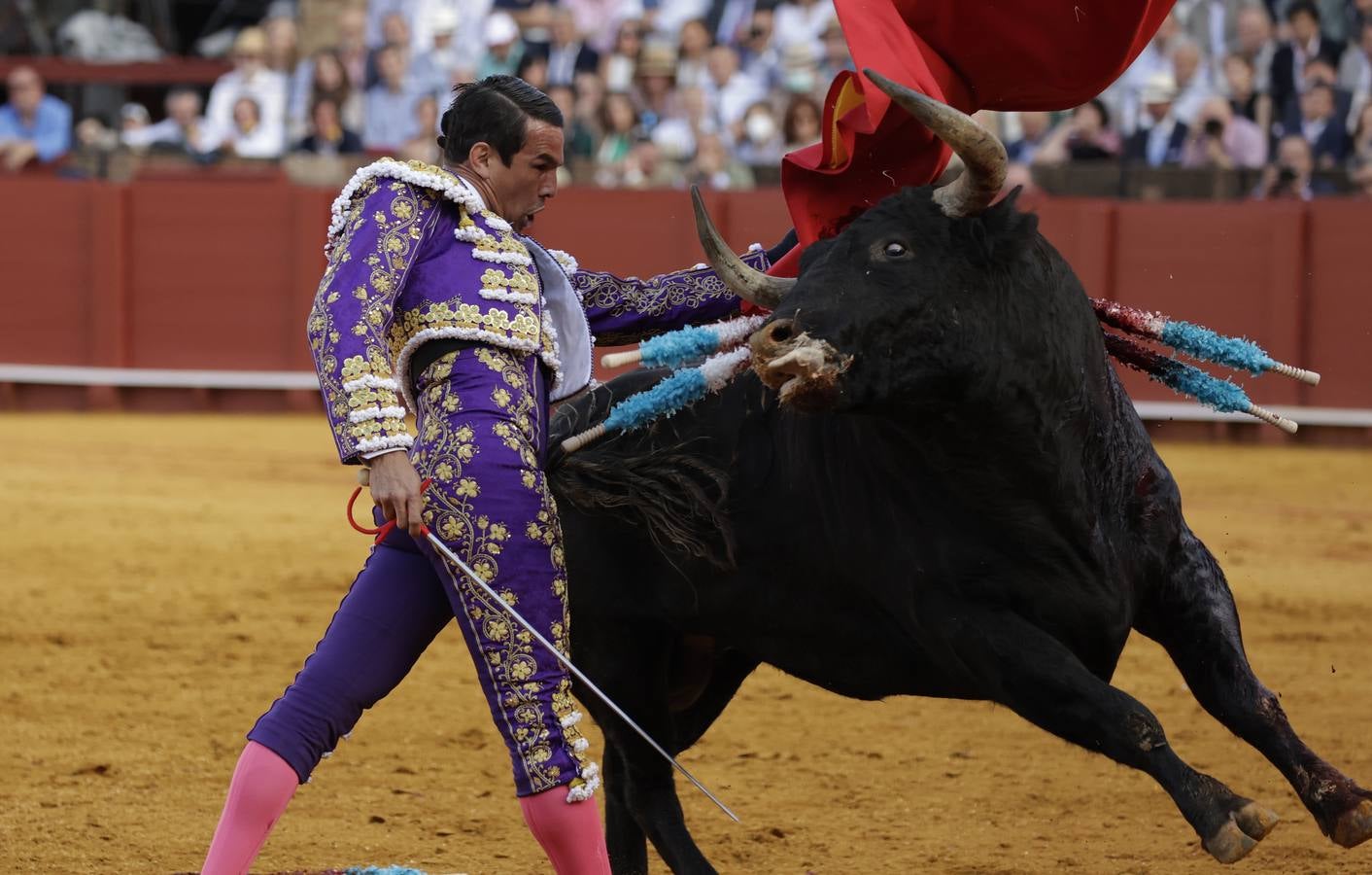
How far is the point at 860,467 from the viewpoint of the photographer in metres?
2.92

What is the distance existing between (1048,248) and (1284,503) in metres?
5.62

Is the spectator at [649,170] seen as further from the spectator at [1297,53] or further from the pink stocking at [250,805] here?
the pink stocking at [250,805]

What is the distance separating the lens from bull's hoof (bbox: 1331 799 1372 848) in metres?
2.71

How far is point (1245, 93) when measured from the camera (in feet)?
30.8

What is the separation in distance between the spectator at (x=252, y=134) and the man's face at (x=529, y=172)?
8.97m

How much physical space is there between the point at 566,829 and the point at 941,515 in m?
0.69

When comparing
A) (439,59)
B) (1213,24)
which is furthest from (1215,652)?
(439,59)

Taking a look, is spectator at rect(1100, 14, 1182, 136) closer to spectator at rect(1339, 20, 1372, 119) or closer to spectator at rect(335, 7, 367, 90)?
spectator at rect(1339, 20, 1372, 119)

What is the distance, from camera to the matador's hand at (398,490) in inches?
98.0

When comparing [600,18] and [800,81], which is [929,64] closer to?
[800,81]

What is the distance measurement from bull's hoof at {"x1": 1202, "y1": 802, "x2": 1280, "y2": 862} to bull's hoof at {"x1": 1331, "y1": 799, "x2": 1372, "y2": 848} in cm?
23

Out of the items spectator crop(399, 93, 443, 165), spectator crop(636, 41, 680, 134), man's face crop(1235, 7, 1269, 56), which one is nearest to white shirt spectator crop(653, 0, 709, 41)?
spectator crop(636, 41, 680, 134)

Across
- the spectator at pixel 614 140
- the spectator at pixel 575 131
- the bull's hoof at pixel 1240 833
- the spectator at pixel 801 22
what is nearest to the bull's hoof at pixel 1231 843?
the bull's hoof at pixel 1240 833

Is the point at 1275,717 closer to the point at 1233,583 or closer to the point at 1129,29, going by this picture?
the point at 1129,29
